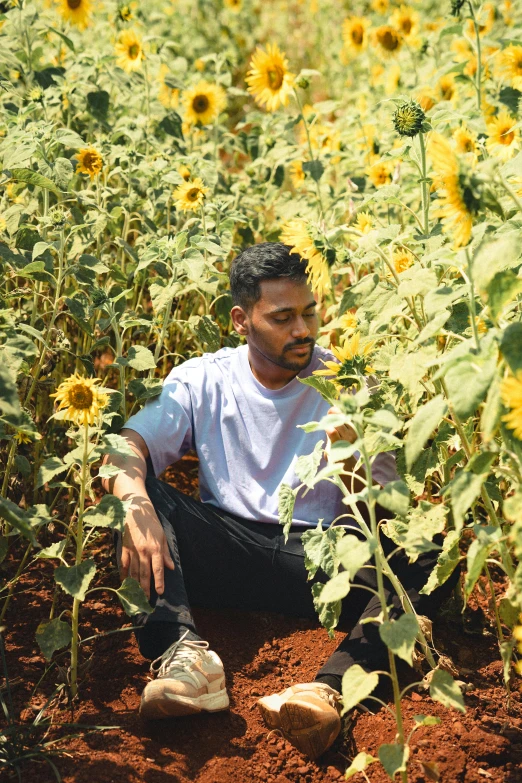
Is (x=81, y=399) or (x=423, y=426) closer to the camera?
(x=423, y=426)

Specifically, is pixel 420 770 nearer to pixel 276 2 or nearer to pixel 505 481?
pixel 505 481

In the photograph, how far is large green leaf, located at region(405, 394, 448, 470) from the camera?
1.41m

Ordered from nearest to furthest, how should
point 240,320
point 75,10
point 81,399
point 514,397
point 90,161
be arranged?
point 514,397 → point 81,399 → point 240,320 → point 90,161 → point 75,10

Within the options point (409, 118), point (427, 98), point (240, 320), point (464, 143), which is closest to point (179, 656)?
point (240, 320)

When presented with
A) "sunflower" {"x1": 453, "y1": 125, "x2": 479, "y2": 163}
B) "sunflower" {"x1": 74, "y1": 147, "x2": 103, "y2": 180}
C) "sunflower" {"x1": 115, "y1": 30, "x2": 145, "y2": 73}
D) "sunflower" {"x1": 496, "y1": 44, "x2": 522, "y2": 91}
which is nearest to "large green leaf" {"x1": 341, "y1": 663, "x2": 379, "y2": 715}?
"sunflower" {"x1": 453, "y1": 125, "x2": 479, "y2": 163}

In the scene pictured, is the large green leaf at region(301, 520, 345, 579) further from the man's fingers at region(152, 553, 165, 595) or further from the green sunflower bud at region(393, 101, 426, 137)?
the green sunflower bud at region(393, 101, 426, 137)

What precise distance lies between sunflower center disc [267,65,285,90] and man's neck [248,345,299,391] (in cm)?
135

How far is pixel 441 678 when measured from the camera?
160 centimetres

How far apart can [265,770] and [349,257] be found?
1.08 meters

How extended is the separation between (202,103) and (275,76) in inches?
19.2

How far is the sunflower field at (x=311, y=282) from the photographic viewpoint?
4.88ft

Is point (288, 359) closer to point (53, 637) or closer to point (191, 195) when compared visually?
point (191, 195)

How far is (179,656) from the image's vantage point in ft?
6.48

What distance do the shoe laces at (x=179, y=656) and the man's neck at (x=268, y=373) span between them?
2.40 ft
